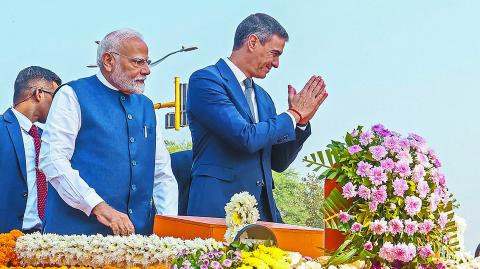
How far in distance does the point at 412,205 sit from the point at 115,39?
2.11 m

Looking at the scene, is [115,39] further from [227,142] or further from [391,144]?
[391,144]

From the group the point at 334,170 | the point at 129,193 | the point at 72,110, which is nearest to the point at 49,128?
the point at 72,110

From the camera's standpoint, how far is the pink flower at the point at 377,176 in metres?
3.93

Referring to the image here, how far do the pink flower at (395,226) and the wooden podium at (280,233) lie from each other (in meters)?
0.46

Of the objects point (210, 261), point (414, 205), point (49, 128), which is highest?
point (49, 128)

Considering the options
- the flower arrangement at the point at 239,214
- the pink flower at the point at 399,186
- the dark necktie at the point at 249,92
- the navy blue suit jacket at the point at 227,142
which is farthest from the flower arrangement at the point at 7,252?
the pink flower at the point at 399,186

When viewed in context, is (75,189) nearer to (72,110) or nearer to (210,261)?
(72,110)

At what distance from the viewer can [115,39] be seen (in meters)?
5.20

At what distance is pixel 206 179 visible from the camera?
515cm

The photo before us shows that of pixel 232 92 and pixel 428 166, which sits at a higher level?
pixel 232 92

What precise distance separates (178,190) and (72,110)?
1.07 meters

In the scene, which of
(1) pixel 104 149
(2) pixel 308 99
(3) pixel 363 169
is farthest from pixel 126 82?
(3) pixel 363 169

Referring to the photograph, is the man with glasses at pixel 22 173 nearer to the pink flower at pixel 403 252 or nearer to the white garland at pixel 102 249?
the white garland at pixel 102 249

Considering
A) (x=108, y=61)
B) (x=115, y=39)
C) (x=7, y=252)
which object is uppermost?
(x=115, y=39)
